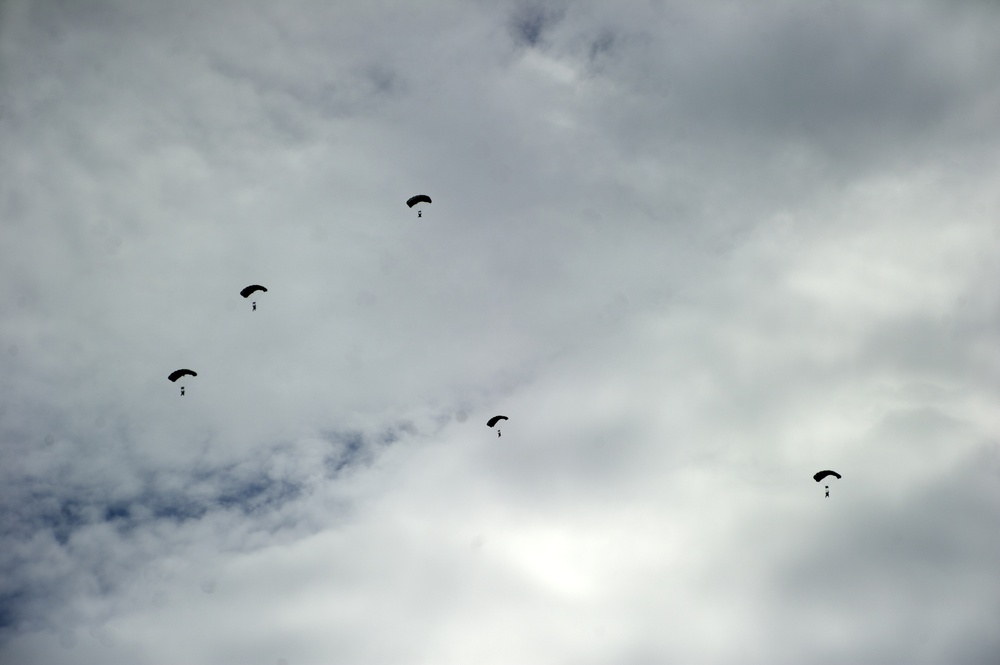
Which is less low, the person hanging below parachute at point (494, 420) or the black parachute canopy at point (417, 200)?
the black parachute canopy at point (417, 200)

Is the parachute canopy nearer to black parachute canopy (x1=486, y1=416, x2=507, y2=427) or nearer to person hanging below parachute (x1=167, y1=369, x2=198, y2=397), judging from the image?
person hanging below parachute (x1=167, y1=369, x2=198, y2=397)

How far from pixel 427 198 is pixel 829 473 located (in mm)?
48702

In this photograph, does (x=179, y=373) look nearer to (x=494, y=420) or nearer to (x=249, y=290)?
(x=249, y=290)

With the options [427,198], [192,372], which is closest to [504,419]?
[427,198]

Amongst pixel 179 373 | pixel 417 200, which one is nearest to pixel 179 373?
pixel 179 373

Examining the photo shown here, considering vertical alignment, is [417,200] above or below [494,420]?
above

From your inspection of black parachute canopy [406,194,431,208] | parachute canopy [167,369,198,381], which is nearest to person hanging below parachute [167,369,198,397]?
parachute canopy [167,369,198,381]

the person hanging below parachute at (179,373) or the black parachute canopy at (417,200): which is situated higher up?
the black parachute canopy at (417,200)

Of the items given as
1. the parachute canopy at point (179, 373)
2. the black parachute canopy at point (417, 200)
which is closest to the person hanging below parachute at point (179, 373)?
the parachute canopy at point (179, 373)

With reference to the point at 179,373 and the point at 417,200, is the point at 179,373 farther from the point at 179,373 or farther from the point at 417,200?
the point at 417,200

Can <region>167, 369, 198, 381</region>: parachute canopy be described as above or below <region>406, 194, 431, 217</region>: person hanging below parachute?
below

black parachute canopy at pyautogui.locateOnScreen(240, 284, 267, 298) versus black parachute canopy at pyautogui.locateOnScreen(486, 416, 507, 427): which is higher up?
black parachute canopy at pyautogui.locateOnScreen(240, 284, 267, 298)

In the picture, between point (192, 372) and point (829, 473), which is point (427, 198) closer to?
point (192, 372)

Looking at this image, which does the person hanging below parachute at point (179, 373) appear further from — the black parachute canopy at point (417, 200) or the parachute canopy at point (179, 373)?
the black parachute canopy at point (417, 200)
